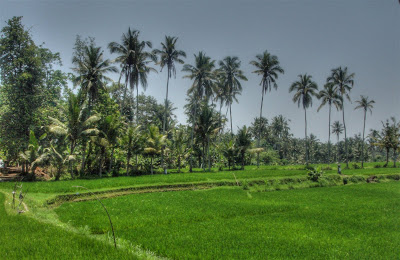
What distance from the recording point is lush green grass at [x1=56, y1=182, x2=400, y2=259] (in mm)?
6398

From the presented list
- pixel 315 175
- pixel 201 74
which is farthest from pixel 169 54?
pixel 315 175

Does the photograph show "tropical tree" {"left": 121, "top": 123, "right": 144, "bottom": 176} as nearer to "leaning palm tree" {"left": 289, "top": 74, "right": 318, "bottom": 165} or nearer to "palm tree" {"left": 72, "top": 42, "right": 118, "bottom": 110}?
"palm tree" {"left": 72, "top": 42, "right": 118, "bottom": 110}

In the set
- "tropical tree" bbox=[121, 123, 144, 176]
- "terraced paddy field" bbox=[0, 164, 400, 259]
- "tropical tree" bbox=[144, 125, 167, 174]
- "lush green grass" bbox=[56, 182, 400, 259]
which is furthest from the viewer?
"tropical tree" bbox=[144, 125, 167, 174]

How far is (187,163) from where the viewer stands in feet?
120

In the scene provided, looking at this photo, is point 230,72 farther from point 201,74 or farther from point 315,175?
point 315,175

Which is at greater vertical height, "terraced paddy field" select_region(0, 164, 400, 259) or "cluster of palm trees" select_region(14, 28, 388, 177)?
"cluster of palm trees" select_region(14, 28, 388, 177)

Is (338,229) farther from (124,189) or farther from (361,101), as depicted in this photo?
(361,101)

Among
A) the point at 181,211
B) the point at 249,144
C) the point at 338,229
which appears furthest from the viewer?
the point at 249,144

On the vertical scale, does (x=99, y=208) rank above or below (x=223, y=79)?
below

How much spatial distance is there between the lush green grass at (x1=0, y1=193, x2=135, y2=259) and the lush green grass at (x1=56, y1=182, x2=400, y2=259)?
124 cm

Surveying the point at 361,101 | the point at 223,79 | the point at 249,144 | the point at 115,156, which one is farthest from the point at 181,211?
the point at 361,101

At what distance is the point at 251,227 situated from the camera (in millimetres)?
8703

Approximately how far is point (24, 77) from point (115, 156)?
11022 mm

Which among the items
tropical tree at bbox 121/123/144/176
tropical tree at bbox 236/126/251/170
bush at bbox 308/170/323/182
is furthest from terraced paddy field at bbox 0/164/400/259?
tropical tree at bbox 236/126/251/170
